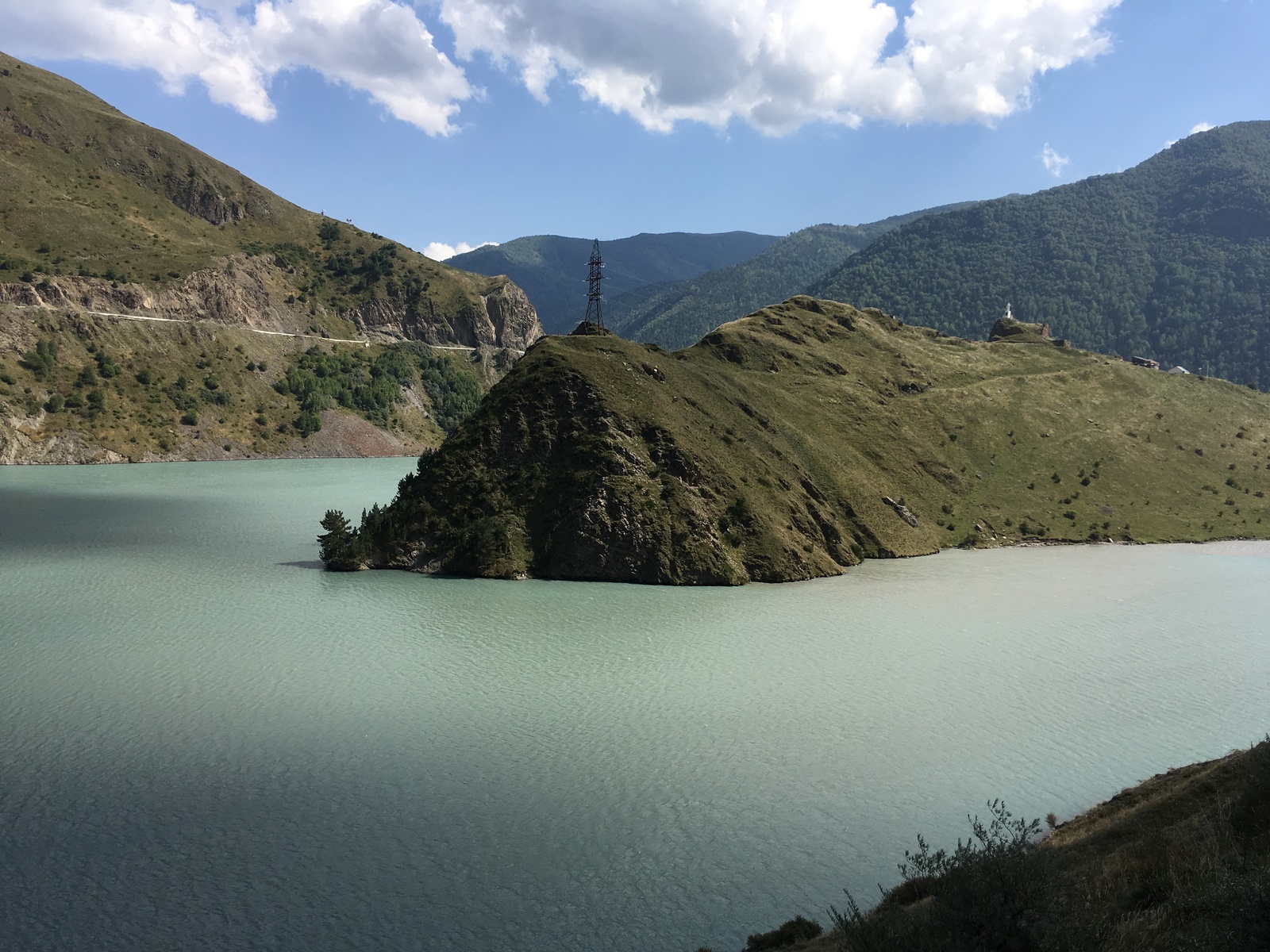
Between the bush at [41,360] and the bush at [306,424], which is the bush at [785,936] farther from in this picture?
the bush at [306,424]

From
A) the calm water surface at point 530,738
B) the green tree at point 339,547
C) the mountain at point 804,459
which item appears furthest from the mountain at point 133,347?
the mountain at point 804,459

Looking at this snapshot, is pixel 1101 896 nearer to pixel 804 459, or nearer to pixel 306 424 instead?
pixel 804 459

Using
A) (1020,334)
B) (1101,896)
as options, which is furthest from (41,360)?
(1101,896)

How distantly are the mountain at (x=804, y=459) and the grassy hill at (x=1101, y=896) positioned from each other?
38753 millimetres

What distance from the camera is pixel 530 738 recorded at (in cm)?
3097

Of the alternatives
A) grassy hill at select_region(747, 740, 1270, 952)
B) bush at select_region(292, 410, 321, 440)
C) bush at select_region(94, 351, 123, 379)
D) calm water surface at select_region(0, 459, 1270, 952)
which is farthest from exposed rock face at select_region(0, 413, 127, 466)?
grassy hill at select_region(747, 740, 1270, 952)

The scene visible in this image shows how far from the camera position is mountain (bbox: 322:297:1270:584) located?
6009cm

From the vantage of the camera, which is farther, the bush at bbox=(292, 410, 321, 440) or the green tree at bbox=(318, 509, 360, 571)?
the bush at bbox=(292, 410, 321, 440)

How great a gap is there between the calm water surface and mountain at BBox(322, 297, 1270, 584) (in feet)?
14.6

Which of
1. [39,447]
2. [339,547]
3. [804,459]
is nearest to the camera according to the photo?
[339,547]

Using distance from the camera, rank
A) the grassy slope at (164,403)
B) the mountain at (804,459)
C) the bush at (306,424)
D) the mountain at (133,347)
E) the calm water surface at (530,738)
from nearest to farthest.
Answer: the calm water surface at (530,738), the mountain at (804,459), the grassy slope at (164,403), the mountain at (133,347), the bush at (306,424)

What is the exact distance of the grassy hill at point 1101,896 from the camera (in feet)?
44.2

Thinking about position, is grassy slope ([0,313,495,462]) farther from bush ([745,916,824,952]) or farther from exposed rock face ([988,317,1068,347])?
bush ([745,916,824,952])

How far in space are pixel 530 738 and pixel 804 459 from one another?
50811 mm
